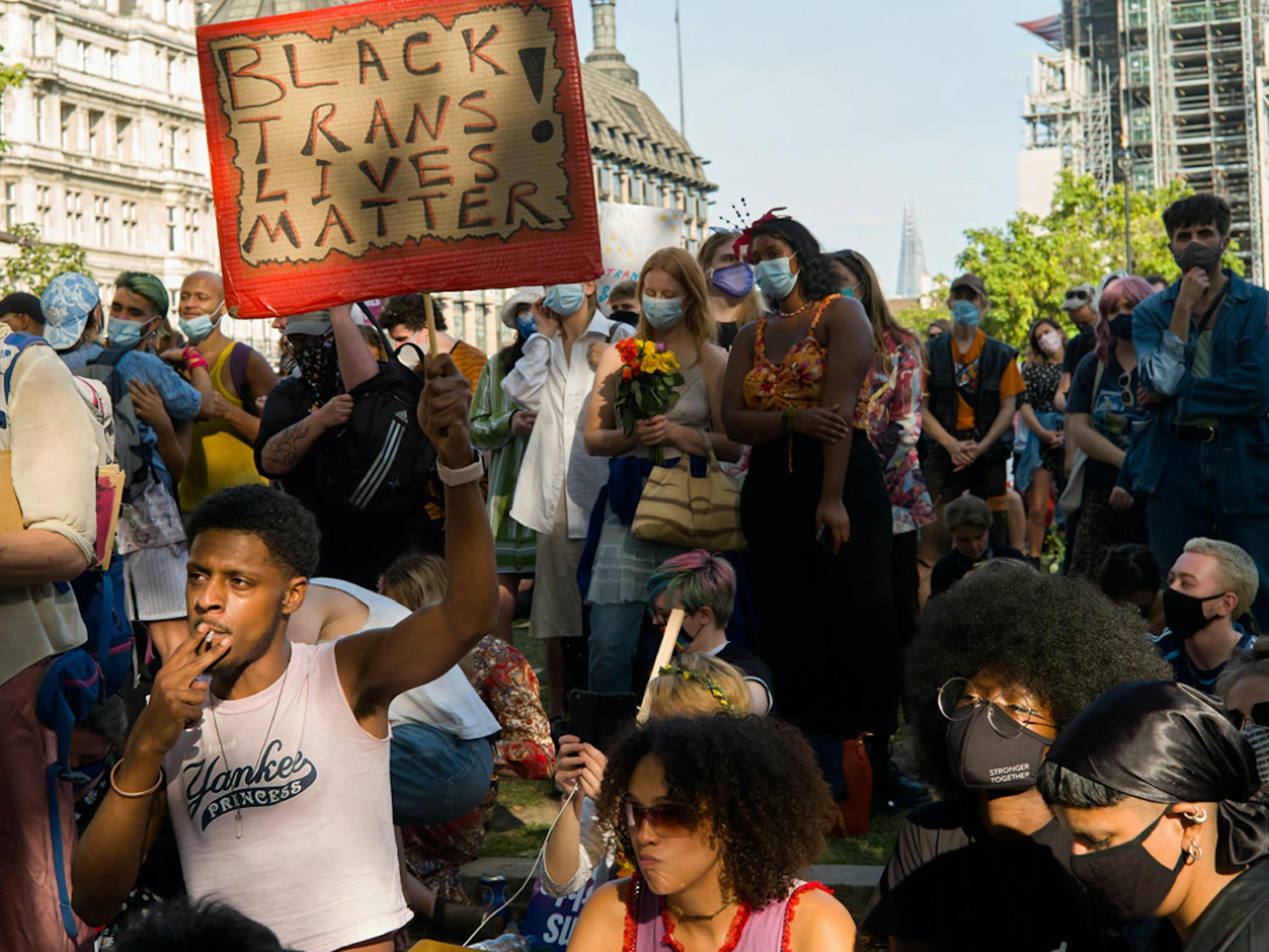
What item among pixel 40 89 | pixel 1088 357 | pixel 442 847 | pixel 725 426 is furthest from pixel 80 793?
pixel 40 89

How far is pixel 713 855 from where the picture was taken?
317 cm

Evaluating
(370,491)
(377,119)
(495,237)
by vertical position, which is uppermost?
(377,119)

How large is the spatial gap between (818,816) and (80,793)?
2119mm

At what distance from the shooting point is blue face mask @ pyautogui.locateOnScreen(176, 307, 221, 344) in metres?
7.98

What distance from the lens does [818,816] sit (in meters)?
A: 3.32

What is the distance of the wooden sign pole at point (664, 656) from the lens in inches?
169

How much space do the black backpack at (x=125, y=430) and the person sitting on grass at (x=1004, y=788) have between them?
13.9 feet

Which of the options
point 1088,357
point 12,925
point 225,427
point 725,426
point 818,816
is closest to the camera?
point 818,816

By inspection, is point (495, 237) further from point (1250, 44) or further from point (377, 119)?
point (1250, 44)

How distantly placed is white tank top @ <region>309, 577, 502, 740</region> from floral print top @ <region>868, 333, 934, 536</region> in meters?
3.14

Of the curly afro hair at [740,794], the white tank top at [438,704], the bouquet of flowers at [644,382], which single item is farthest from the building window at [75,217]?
the curly afro hair at [740,794]

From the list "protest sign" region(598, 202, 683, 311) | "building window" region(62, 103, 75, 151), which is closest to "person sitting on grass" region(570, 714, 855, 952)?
"protest sign" region(598, 202, 683, 311)

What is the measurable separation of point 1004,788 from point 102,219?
247ft

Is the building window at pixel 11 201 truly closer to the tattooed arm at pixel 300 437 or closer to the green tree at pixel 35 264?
the green tree at pixel 35 264
